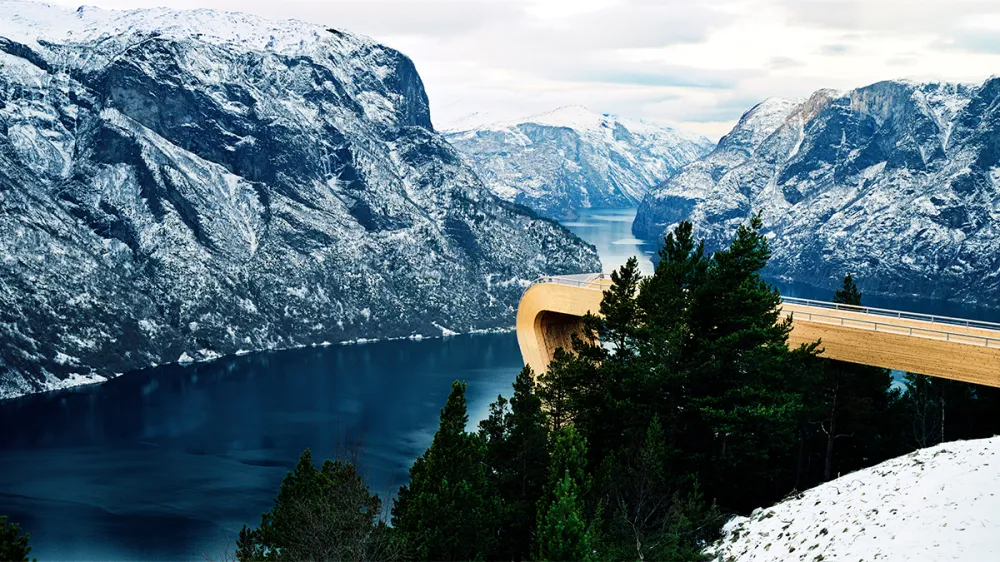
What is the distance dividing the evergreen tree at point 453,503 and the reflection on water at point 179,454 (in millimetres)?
45661

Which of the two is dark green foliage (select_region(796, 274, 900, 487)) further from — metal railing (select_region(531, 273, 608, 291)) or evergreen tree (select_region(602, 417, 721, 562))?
metal railing (select_region(531, 273, 608, 291))

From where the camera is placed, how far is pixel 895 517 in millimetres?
30656

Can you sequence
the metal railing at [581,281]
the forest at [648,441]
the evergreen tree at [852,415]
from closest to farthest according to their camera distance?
the forest at [648,441], the evergreen tree at [852,415], the metal railing at [581,281]

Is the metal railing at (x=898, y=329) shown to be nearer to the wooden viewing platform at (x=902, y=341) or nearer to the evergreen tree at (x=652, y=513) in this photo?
the wooden viewing platform at (x=902, y=341)

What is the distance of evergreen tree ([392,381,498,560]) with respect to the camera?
1599 inches

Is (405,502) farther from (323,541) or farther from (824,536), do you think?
(824,536)

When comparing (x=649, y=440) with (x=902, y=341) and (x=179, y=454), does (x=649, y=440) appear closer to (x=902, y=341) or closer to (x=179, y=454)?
(x=902, y=341)

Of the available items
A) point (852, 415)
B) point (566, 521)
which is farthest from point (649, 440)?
point (852, 415)

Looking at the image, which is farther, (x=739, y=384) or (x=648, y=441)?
(x=739, y=384)

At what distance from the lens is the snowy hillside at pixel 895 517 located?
27.8 meters

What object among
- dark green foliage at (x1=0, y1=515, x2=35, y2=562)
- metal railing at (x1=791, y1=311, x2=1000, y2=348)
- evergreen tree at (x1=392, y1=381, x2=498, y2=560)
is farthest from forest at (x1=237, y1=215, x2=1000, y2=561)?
dark green foliage at (x1=0, y1=515, x2=35, y2=562)

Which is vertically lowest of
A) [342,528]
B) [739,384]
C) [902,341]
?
[342,528]

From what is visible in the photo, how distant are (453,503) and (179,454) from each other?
119m

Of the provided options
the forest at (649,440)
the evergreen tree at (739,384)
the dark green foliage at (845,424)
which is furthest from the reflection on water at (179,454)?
the evergreen tree at (739,384)
